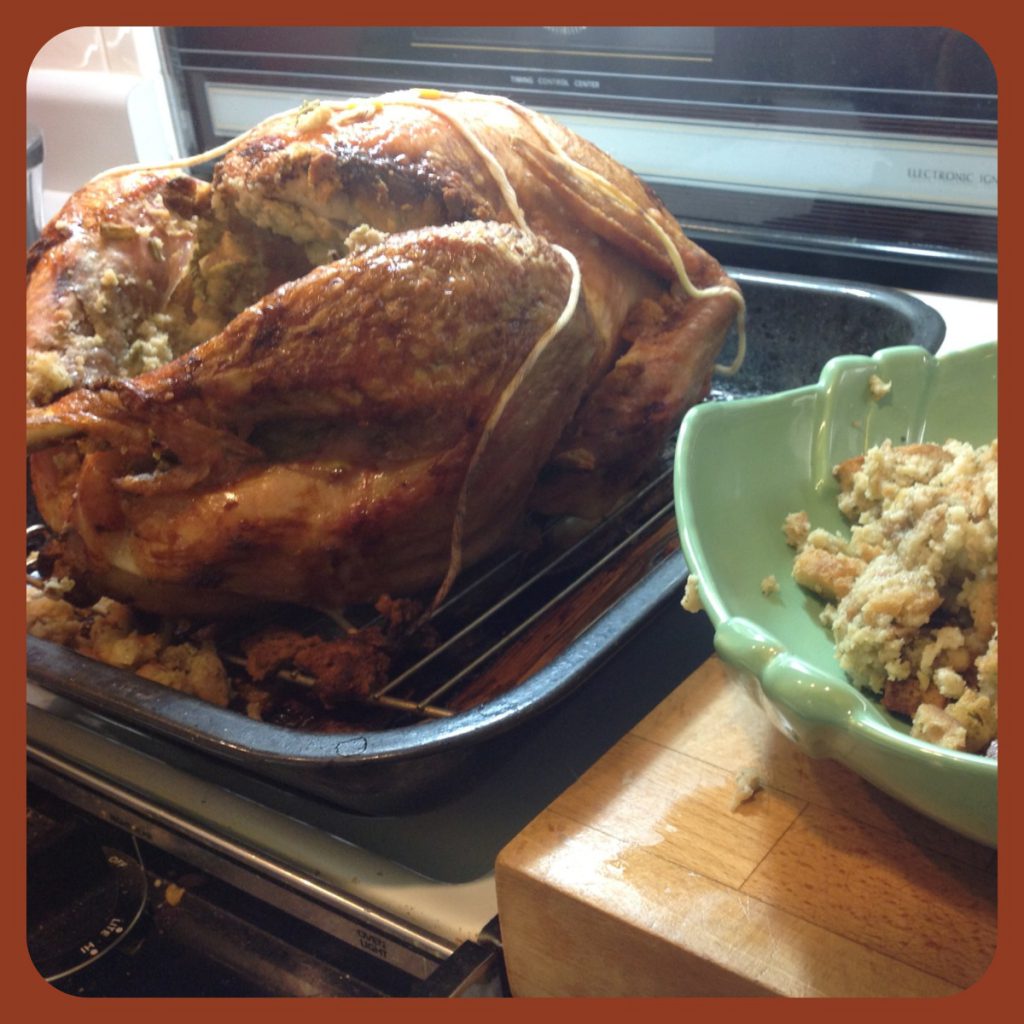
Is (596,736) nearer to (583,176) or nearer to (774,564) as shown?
(774,564)

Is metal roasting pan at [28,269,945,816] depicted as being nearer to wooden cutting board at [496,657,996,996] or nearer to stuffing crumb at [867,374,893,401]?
wooden cutting board at [496,657,996,996]

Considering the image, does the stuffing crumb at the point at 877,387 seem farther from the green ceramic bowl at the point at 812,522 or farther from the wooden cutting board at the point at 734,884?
the wooden cutting board at the point at 734,884

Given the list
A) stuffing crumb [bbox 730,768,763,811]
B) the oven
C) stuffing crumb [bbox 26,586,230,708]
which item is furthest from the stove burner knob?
stuffing crumb [bbox 730,768,763,811]

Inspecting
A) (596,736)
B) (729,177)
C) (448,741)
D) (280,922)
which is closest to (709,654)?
(596,736)

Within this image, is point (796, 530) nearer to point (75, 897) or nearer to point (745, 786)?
point (745, 786)

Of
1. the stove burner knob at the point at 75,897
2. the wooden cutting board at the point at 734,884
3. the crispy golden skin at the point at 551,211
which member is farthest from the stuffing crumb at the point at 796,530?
the stove burner knob at the point at 75,897

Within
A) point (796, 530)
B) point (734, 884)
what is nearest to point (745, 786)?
→ point (734, 884)
